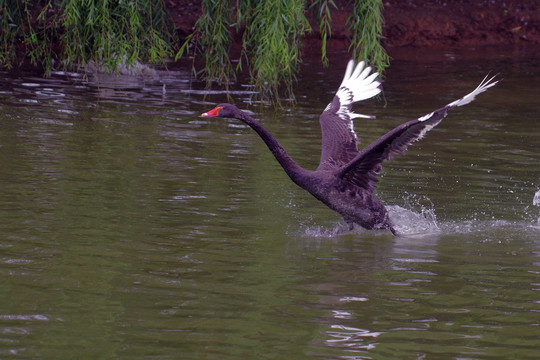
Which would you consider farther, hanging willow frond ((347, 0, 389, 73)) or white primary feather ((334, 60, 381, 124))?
hanging willow frond ((347, 0, 389, 73))

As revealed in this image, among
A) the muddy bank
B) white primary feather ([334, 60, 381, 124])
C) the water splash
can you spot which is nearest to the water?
the water splash

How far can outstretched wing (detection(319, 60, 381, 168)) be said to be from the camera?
784cm

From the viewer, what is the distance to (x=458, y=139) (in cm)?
1113

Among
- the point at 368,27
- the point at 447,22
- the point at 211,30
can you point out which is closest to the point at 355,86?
the point at 368,27

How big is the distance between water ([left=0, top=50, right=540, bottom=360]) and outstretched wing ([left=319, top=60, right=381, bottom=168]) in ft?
1.72

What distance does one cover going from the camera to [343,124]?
8.35 m

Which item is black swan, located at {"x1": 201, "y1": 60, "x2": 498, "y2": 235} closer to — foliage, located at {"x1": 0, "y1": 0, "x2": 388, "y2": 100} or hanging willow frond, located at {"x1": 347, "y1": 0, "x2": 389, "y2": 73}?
foliage, located at {"x1": 0, "y1": 0, "x2": 388, "y2": 100}

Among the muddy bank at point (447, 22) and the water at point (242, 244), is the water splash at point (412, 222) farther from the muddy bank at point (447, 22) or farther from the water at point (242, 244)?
the muddy bank at point (447, 22)

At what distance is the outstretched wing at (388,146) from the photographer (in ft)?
21.1

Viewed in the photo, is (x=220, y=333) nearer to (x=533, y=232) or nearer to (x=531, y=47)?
(x=533, y=232)

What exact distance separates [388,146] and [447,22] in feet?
51.1

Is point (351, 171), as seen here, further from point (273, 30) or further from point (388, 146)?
point (273, 30)

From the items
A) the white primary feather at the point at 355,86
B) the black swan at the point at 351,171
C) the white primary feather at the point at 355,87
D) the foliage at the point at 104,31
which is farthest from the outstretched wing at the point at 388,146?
the foliage at the point at 104,31

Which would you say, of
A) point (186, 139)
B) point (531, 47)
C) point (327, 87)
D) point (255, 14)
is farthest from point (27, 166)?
point (531, 47)
